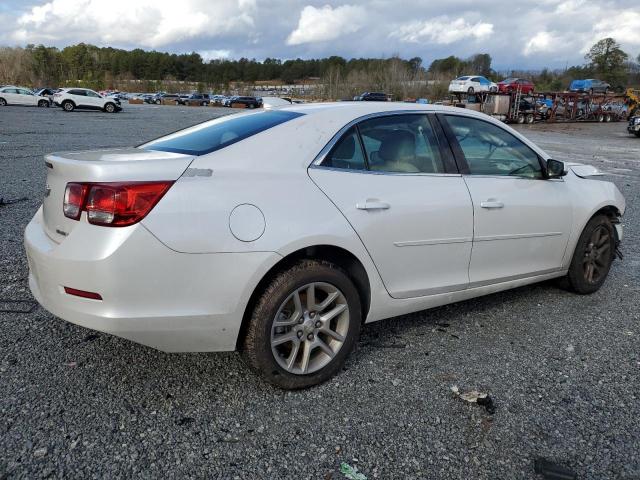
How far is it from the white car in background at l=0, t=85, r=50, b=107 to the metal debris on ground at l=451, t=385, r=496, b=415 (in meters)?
49.9

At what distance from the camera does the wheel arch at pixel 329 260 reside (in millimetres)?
2787

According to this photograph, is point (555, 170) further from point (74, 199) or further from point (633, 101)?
point (633, 101)

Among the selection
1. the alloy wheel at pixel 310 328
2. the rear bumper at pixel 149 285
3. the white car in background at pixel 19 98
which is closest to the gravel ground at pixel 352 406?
the alloy wheel at pixel 310 328

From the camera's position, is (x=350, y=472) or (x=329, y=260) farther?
(x=329, y=260)

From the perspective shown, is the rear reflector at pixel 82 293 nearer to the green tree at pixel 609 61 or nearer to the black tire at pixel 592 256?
the black tire at pixel 592 256

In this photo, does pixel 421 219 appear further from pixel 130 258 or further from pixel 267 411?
pixel 130 258

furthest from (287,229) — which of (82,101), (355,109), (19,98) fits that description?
(19,98)

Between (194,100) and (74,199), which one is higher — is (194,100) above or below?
above

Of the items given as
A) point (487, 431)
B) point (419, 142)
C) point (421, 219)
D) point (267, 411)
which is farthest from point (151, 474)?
point (419, 142)

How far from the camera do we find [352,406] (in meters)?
2.88

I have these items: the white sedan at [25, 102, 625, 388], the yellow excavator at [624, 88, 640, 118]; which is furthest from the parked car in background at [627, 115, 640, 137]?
the white sedan at [25, 102, 625, 388]

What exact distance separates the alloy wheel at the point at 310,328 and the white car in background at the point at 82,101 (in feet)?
139

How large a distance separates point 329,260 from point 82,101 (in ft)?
141

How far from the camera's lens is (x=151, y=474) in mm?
2297
